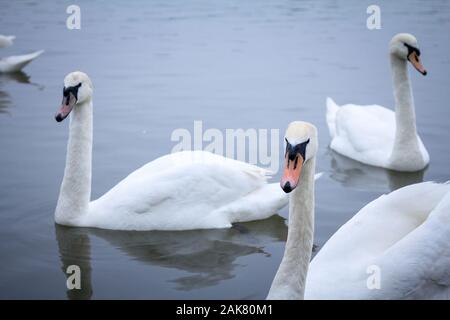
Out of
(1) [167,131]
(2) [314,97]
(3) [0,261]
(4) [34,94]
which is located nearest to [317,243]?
(3) [0,261]

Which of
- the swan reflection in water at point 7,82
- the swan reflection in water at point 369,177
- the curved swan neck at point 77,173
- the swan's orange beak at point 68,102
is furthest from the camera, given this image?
the swan reflection in water at point 7,82

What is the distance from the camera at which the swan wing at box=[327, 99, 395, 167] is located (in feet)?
30.3

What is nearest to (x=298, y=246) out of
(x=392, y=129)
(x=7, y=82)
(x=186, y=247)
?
(x=186, y=247)

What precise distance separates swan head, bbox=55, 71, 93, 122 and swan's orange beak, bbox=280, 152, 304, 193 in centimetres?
280

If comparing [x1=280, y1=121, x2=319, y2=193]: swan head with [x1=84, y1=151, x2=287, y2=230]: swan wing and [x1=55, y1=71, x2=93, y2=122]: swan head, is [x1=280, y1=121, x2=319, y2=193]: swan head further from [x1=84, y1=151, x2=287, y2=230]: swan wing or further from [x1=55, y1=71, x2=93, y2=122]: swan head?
[x1=55, y1=71, x2=93, y2=122]: swan head

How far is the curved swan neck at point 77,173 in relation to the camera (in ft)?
23.3

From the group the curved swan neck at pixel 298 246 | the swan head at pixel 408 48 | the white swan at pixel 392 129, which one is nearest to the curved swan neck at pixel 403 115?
the white swan at pixel 392 129

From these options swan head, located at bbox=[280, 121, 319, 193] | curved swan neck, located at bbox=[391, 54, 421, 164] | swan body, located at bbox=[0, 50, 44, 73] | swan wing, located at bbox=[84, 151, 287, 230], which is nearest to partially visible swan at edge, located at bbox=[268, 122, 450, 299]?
swan head, located at bbox=[280, 121, 319, 193]

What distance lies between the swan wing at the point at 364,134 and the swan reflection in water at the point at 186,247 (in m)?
2.19

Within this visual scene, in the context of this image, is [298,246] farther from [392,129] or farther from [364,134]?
[392,129]

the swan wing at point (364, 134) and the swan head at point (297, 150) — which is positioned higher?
the swan wing at point (364, 134)

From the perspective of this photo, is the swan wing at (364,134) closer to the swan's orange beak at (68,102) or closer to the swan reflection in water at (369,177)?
the swan reflection in water at (369,177)

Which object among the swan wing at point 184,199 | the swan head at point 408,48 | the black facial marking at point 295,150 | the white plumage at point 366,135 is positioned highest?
the swan head at point 408,48

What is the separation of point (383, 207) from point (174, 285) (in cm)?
168
